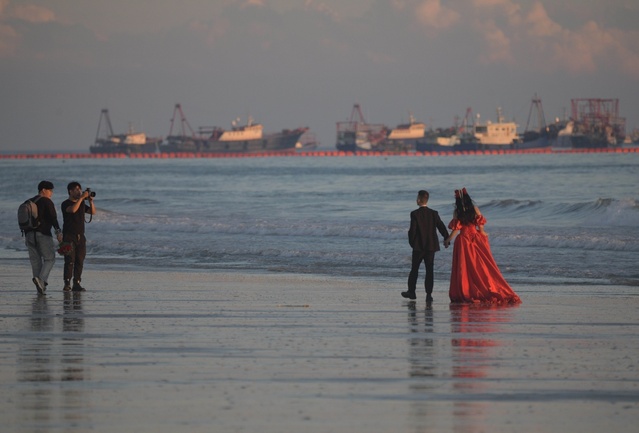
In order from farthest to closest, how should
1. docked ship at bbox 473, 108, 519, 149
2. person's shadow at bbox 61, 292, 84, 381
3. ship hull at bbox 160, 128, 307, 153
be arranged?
ship hull at bbox 160, 128, 307, 153, docked ship at bbox 473, 108, 519, 149, person's shadow at bbox 61, 292, 84, 381

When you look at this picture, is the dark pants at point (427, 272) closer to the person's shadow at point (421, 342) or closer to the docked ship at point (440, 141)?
the person's shadow at point (421, 342)

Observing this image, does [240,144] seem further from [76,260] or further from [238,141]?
[76,260]

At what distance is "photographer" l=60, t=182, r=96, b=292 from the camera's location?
11.5 meters

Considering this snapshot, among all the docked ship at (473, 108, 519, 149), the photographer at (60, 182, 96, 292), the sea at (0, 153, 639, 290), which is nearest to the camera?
the photographer at (60, 182, 96, 292)

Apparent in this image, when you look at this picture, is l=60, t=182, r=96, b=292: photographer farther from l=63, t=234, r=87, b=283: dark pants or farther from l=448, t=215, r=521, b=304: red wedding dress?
l=448, t=215, r=521, b=304: red wedding dress

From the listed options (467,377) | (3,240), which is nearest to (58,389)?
(467,377)

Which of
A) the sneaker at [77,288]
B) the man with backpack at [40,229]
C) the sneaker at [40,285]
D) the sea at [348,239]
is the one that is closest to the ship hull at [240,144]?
the sea at [348,239]

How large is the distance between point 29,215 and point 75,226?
1.95 ft

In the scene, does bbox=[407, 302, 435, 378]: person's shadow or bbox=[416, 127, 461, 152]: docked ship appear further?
bbox=[416, 127, 461, 152]: docked ship

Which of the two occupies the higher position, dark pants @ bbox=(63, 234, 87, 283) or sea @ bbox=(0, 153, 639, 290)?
dark pants @ bbox=(63, 234, 87, 283)

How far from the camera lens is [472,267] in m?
10.7

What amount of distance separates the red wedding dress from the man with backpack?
4130mm

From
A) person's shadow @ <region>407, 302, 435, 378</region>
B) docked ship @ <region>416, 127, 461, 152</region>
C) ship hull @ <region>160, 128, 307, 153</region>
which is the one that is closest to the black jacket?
person's shadow @ <region>407, 302, 435, 378</region>

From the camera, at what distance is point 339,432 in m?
5.08
